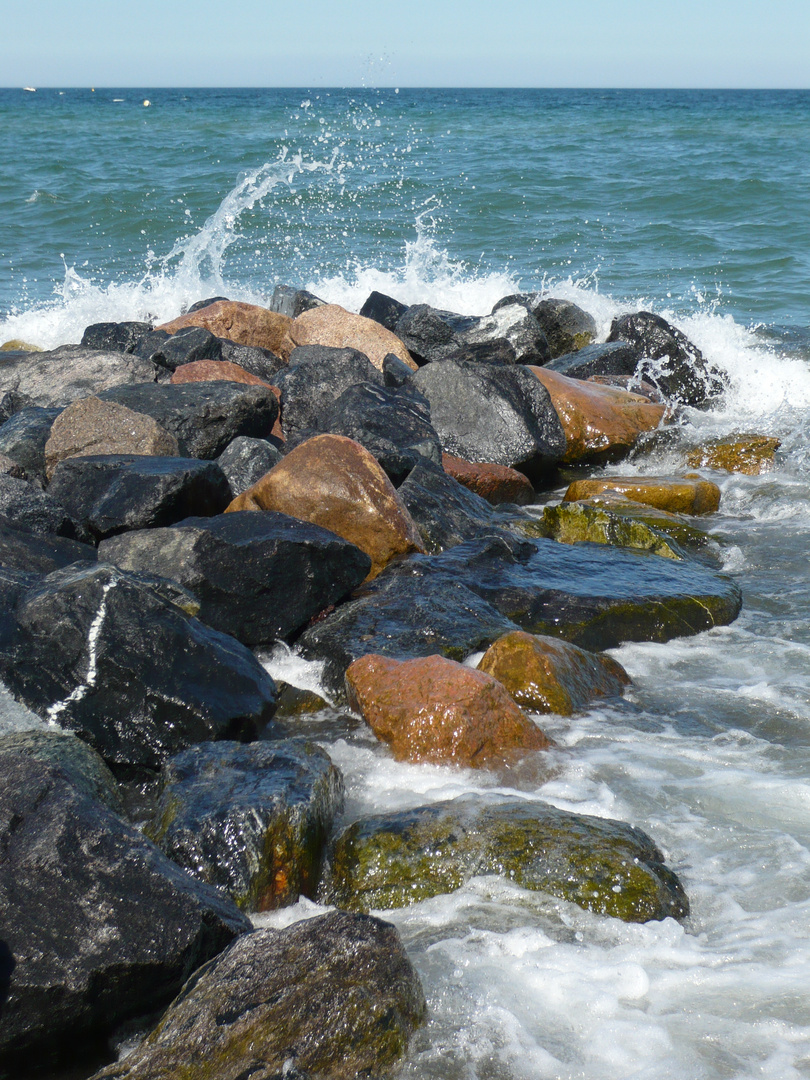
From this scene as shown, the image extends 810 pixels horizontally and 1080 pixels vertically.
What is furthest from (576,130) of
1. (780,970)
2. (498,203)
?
(780,970)

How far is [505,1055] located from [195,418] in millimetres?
4304

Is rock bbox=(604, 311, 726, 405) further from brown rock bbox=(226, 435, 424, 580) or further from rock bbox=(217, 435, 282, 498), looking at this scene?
brown rock bbox=(226, 435, 424, 580)

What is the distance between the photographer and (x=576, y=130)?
29.6m

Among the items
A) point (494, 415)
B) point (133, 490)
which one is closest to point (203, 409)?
point (133, 490)

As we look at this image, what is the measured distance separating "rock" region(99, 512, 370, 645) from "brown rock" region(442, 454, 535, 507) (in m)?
1.90

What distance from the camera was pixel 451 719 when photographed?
11.0 feet

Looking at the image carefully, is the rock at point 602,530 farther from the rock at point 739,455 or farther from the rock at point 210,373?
the rock at point 210,373

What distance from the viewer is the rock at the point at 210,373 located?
6.58 m

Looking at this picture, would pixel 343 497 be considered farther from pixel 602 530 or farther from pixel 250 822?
pixel 250 822

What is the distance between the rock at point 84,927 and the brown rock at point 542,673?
1.63m

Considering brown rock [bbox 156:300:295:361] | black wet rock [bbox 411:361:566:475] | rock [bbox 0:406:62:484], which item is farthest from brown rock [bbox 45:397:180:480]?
brown rock [bbox 156:300:295:361]

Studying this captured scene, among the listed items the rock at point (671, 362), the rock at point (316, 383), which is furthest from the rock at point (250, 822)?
the rock at point (671, 362)

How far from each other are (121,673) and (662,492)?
12.9 feet

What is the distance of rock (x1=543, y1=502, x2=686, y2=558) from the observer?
5270mm
